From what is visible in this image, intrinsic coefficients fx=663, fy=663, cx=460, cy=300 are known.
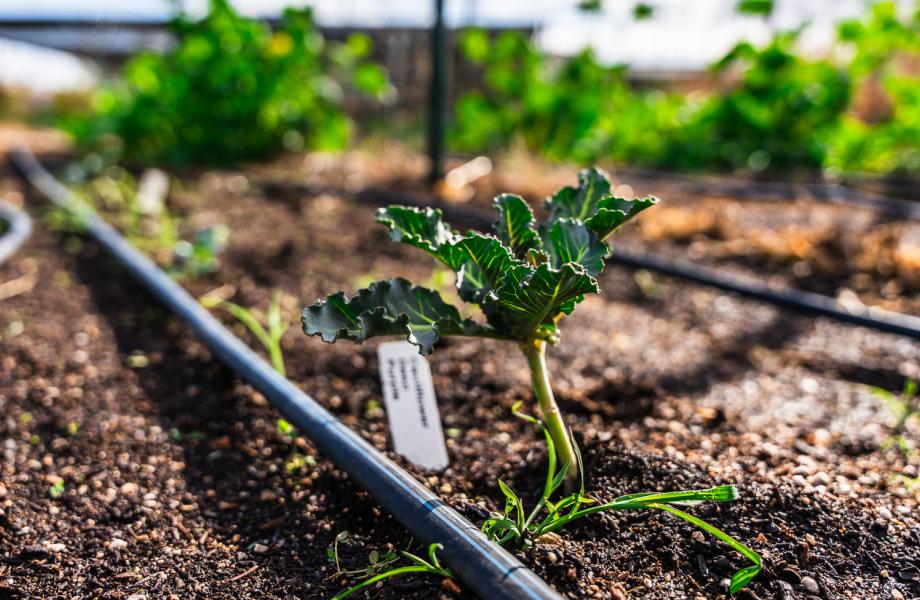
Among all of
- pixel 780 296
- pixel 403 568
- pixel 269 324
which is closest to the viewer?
pixel 403 568

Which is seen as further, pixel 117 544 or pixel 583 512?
pixel 117 544

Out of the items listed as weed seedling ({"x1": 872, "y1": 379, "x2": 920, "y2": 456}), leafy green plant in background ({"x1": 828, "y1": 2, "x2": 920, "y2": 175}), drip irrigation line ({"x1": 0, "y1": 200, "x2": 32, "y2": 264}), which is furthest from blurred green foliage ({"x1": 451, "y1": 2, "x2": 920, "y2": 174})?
weed seedling ({"x1": 872, "y1": 379, "x2": 920, "y2": 456})

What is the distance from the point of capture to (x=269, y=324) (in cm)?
189

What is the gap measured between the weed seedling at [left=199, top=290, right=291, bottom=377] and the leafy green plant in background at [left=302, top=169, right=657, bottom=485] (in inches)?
23.6

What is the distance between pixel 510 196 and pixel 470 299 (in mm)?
181

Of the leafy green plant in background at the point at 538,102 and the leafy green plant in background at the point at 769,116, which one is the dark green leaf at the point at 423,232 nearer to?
the leafy green plant in background at the point at 538,102

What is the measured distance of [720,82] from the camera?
7.09 metres

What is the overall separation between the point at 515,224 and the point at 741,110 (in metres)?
4.03

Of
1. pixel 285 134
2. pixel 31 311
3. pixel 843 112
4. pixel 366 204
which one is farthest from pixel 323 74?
pixel 843 112

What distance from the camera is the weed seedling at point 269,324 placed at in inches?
61.2

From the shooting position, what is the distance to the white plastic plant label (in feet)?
4.15

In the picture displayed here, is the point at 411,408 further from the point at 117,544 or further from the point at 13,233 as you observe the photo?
the point at 13,233

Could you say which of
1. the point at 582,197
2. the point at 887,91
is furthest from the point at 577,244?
the point at 887,91

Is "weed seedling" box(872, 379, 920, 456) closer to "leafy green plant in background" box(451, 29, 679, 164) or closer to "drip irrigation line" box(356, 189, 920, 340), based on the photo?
"drip irrigation line" box(356, 189, 920, 340)
